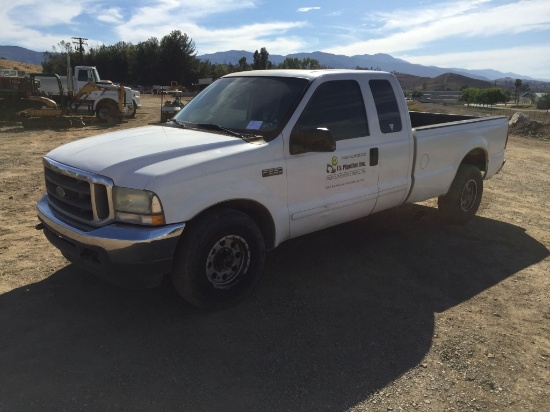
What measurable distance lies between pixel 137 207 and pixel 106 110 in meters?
19.4

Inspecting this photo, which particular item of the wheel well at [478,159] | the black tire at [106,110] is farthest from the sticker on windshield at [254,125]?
the black tire at [106,110]

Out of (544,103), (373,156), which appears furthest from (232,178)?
(544,103)

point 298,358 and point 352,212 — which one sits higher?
point 352,212

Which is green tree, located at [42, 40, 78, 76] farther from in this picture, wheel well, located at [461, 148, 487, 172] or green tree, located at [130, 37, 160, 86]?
wheel well, located at [461, 148, 487, 172]

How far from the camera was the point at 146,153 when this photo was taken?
360cm

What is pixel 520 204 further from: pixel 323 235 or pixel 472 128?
pixel 323 235

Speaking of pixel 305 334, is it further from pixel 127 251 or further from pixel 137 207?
pixel 137 207

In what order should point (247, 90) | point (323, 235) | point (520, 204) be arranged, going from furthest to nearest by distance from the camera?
point (520, 204) → point (323, 235) → point (247, 90)

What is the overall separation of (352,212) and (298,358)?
1851 millimetres

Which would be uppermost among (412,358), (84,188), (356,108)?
(356,108)

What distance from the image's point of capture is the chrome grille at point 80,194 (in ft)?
11.1

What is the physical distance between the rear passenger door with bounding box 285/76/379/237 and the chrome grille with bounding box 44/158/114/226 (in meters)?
1.53

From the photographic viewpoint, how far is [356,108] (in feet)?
15.5

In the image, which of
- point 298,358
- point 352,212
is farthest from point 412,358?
point 352,212
